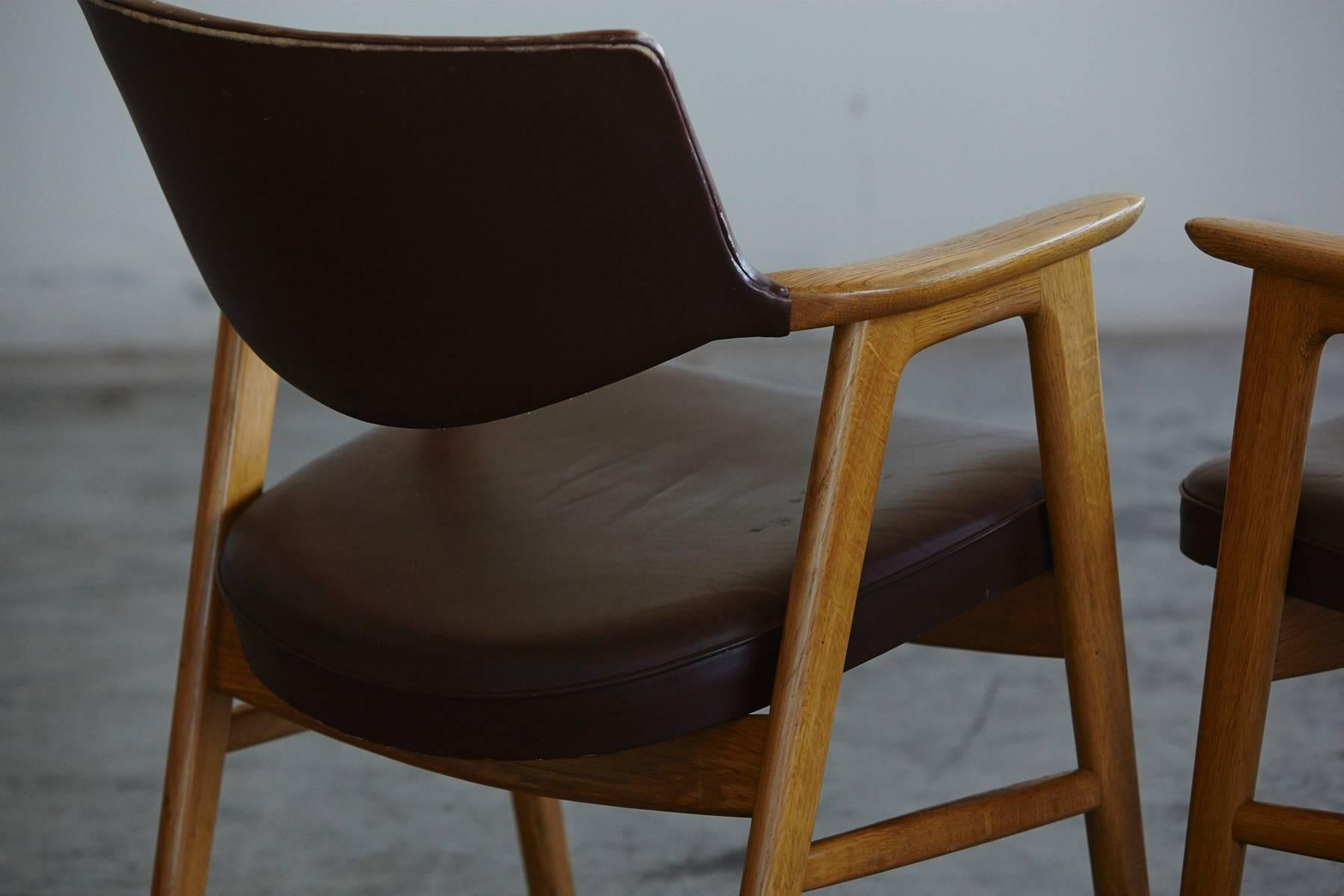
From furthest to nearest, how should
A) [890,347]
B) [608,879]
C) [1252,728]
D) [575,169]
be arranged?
[608,879] < [1252,728] < [890,347] < [575,169]

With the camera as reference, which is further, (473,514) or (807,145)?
(807,145)

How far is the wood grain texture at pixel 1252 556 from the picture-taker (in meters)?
0.87

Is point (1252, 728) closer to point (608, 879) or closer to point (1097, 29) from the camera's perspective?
point (608, 879)

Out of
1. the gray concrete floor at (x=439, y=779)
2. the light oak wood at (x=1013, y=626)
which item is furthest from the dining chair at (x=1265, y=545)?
the gray concrete floor at (x=439, y=779)

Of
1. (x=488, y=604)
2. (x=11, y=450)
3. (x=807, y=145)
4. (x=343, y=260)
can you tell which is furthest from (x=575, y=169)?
(x=807, y=145)

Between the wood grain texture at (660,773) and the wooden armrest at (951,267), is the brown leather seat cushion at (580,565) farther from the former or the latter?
the wooden armrest at (951,267)

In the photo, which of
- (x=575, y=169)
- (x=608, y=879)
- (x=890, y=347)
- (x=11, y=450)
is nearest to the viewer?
(x=575, y=169)

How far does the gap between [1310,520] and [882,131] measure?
2.51 m

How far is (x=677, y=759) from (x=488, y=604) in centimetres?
13

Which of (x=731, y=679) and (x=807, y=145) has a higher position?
(x=731, y=679)

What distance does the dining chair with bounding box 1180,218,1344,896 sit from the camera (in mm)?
853

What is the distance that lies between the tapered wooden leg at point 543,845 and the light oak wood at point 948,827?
0.47m

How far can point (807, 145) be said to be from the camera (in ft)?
10.8

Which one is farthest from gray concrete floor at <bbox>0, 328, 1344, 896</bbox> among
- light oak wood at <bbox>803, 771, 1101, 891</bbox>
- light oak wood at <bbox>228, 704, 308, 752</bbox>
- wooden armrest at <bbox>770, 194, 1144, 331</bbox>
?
wooden armrest at <bbox>770, 194, 1144, 331</bbox>
